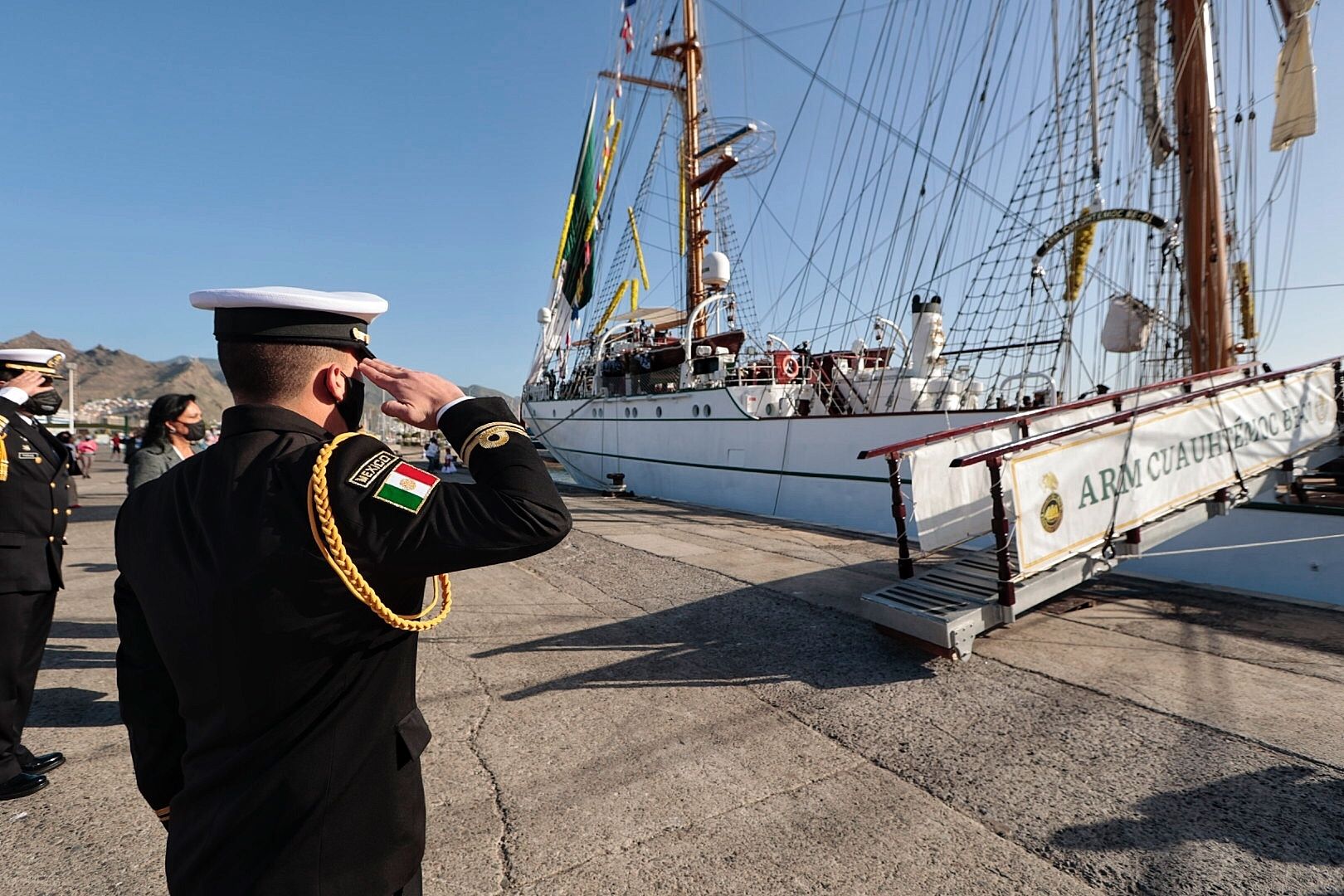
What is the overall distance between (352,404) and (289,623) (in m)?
0.53

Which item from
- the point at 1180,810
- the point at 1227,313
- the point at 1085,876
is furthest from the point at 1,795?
the point at 1227,313

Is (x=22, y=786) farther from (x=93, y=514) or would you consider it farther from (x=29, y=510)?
(x=93, y=514)

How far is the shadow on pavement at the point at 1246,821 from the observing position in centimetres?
218

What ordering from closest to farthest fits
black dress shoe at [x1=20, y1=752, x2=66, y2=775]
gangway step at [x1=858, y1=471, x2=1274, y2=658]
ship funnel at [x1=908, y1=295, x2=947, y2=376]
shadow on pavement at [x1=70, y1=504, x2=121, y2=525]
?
1. black dress shoe at [x1=20, y1=752, x2=66, y2=775]
2. gangway step at [x1=858, y1=471, x2=1274, y2=658]
3. shadow on pavement at [x1=70, y1=504, x2=121, y2=525]
4. ship funnel at [x1=908, y1=295, x2=947, y2=376]

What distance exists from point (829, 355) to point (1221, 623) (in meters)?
9.52

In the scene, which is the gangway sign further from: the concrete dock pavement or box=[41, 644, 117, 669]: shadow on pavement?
box=[41, 644, 117, 669]: shadow on pavement

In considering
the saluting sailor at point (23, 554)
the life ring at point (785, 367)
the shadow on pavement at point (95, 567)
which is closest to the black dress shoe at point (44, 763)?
the saluting sailor at point (23, 554)

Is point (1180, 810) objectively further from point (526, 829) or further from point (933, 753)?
point (526, 829)

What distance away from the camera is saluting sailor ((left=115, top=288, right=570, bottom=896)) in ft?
3.45

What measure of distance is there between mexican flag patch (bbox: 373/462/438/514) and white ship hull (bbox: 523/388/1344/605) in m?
7.70

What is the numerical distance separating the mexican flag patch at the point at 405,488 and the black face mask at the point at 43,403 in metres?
3.29

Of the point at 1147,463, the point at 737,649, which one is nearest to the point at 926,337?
the point at 1147,463

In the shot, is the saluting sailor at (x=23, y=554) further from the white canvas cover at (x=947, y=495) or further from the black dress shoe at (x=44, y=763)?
the white canvas cover at (x=947, y=495)

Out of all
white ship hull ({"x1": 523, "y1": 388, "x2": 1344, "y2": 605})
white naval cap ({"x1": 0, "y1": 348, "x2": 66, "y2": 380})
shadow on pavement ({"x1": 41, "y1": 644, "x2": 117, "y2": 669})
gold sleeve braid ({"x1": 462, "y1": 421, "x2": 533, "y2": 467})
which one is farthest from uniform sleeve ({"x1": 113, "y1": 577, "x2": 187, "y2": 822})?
white ship hull ({"x1": 523, "y1": 388, "x2": 1344, "y2": 605})
